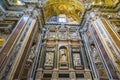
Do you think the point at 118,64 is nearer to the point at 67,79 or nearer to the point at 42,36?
the point at 67,79

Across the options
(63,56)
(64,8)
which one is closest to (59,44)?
(63,56)

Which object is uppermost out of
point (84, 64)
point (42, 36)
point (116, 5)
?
point (116, 5)

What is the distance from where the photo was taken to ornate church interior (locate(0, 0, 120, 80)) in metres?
8.14

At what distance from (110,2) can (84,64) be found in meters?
9.09

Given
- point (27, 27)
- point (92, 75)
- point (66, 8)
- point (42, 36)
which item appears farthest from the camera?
point (66, 8)

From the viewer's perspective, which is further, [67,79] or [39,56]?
[39,56]

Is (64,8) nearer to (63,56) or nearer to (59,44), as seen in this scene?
(59,44)

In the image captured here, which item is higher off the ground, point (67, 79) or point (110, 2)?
point (110, 2)

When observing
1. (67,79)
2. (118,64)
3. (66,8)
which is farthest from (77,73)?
(66,8)

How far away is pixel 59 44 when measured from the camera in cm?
1276

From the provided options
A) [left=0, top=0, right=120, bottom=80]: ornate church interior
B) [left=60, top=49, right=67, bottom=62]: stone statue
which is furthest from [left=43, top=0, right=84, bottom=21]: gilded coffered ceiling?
[left=60, top=49, right=67, bottom=62]: stone statue

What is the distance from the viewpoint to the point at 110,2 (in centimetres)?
1570

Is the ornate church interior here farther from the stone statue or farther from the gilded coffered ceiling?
the gilded coffered ceiling

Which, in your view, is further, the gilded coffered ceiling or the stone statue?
the gilded coffered ceiling
